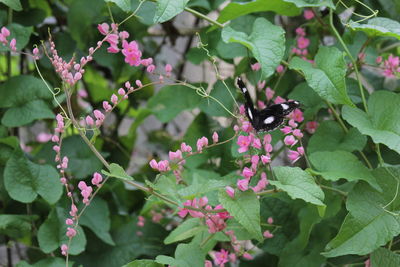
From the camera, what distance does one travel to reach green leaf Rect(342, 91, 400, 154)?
0.89 meters

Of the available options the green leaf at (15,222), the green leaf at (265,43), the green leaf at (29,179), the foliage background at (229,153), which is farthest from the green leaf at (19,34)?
the green leaf at (265,43)

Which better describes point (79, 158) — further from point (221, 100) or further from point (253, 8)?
point (253, 8)

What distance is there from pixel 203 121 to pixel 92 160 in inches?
10.8

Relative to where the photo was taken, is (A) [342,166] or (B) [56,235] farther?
(B) [56,235]

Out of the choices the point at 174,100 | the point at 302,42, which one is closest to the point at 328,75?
the point at 302,42

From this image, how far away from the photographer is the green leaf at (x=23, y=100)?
1187mm

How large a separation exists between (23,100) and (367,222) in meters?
0.70

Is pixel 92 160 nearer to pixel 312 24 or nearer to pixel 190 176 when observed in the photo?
pixel 190 176

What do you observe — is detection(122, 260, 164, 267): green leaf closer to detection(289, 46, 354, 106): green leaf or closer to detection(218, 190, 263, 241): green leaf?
detection(218, 190, 263, 241): green leaf

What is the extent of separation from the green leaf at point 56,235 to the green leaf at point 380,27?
58 cm

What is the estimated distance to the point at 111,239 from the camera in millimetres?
1263

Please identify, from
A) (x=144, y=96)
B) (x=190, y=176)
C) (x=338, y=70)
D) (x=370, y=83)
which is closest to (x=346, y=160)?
(x=338, y=70)

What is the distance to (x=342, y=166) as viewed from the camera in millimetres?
935

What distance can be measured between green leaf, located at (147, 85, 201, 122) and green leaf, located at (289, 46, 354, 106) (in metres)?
0.43
